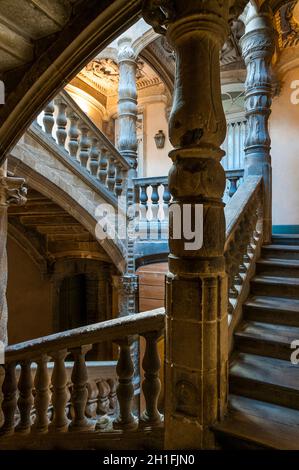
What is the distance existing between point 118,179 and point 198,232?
125 inches

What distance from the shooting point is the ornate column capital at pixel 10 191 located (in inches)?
78.1

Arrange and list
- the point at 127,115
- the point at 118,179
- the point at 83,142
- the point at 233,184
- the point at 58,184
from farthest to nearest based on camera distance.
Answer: the point at 127,115 → the point at 118,179 → the point at 233,184 → the point at 83,142 → the point at 58,184

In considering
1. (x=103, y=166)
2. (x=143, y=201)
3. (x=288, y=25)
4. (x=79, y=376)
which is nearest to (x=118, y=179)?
(x=103, y=166)

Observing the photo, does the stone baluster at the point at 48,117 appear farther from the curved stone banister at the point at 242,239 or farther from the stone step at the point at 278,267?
the stone step at the point at 278,267

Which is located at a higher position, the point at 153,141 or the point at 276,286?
the point at 153,141

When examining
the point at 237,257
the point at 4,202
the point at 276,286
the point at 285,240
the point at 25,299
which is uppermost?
the point at 4,202

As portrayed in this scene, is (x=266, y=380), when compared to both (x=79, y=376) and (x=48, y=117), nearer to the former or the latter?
(x=79, y=376)

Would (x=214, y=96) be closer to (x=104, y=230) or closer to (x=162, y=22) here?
(x=162, y=22)

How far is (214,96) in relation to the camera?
1188 mm

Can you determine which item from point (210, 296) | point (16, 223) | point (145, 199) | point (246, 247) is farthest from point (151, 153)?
point (210, 296)

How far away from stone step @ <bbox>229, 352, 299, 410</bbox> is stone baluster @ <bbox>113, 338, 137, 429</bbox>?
564 mm

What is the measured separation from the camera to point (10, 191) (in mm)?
2012

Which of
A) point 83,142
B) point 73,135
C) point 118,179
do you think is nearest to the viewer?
point 73,135

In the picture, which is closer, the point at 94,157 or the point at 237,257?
the point at 237,257
